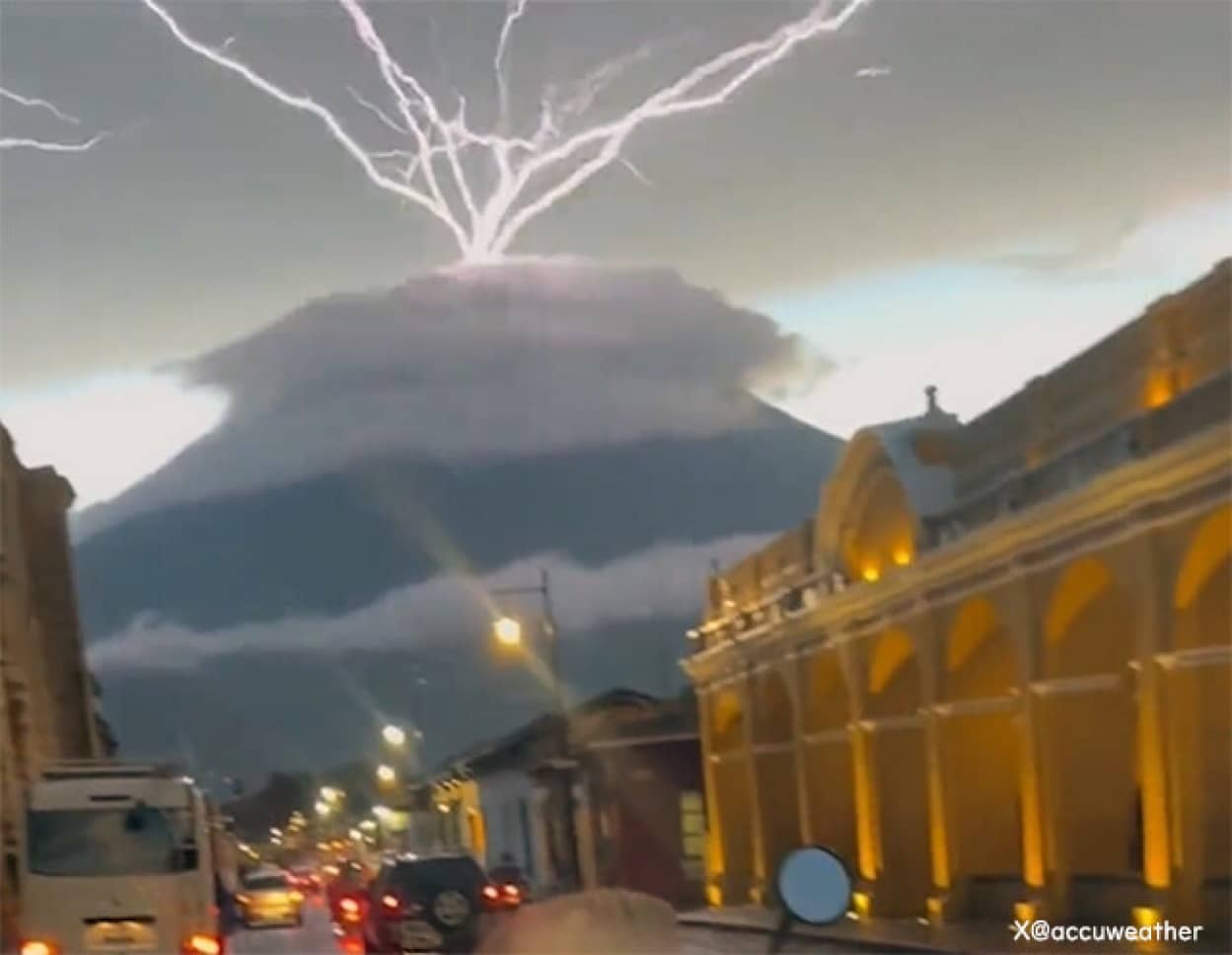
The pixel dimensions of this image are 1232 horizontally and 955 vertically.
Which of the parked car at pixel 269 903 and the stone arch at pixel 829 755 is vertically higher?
the stone arch at pixel 829 755

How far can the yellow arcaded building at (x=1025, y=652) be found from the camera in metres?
22.4

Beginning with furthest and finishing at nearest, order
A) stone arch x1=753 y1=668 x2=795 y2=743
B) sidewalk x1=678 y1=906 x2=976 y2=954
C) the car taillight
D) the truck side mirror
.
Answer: stone arch x1=753 y1=668 x2=795 y2=743
sidewalk x1=678 y1=906 x2=976 y2=954
the car taillight
the truck side mirror

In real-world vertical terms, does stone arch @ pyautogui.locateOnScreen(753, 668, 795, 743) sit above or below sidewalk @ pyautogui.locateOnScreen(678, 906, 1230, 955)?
above

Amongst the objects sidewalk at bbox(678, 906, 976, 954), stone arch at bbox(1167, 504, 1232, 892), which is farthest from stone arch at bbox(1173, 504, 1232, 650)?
sidewalk at bbox(678, 906, 976, 954)

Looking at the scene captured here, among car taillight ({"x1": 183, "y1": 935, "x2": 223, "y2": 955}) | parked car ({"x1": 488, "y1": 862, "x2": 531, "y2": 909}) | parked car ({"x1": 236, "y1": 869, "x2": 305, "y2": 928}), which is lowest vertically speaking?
parked car ({"x1": 236, "y1": 869, "x2": 305, "y2": 928})

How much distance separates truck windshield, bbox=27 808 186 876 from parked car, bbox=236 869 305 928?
15.9 metres

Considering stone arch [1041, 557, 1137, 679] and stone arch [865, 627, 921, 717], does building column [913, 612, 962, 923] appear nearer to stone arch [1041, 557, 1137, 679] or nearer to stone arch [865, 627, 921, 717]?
stone arch [865, 627, 921, 717]

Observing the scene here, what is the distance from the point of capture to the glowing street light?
33.6m

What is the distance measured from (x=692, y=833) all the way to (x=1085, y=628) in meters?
21.4

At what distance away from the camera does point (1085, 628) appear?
26422 mm

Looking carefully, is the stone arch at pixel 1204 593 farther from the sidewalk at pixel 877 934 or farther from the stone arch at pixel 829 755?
the stone arch at pixel 829 755

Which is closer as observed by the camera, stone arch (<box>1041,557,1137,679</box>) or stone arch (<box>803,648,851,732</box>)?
stone arch (<box>1041,557,1137,679</box>)

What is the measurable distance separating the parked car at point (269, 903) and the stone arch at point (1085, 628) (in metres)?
16.4

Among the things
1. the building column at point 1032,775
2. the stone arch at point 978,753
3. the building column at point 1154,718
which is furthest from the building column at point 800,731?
the building column at point 1154,718
